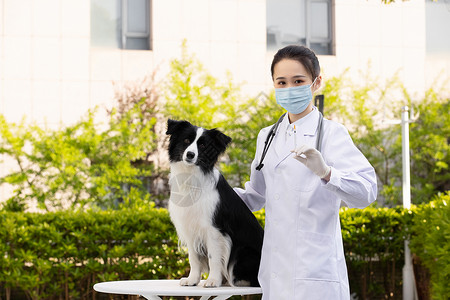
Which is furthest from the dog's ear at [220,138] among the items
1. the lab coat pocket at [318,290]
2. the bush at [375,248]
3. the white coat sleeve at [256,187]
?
the bush at [375,248]

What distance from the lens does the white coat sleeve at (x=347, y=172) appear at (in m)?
2.47

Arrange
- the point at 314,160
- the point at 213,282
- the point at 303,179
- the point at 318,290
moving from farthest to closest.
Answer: the point at 213,282, the point at 303,179, the point at 318,290, the point at 314,160

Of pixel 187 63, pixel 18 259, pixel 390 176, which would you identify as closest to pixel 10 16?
pixel 187 63

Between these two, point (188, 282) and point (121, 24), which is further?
point (121, 24)

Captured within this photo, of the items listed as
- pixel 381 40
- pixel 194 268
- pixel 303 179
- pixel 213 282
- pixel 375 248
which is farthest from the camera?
pixel 381 40

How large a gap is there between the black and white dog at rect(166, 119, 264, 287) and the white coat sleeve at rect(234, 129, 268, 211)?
0.15m

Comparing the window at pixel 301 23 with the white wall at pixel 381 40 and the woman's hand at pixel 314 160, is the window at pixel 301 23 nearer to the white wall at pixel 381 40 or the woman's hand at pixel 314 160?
the white wall at pixel 381 40

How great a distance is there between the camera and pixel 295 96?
280 cm

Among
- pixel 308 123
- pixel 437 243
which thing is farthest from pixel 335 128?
pixel 437 243

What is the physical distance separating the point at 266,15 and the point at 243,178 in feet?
17.6

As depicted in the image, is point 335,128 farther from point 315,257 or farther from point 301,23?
point 301,23

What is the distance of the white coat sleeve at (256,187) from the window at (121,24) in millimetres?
10931

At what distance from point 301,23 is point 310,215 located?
498 inches

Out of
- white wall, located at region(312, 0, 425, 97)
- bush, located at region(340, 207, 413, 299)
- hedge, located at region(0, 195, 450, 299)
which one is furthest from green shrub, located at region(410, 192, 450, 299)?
white wall, located at region(312, 0, 425, 97)
